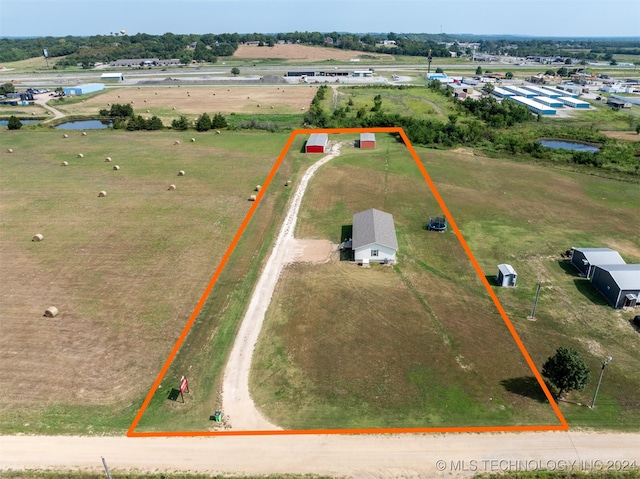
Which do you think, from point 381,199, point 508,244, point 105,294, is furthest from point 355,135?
point 105,294

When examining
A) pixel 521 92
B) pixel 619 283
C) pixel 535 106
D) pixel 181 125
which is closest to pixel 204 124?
pixel 181 125

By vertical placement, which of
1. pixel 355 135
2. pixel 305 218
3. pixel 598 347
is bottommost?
pixel 598 347

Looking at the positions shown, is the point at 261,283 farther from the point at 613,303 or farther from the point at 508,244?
the point at 613,303

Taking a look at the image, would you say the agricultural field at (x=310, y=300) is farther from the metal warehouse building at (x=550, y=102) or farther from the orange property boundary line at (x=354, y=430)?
the metal warehouse building at (x=550, y=102)

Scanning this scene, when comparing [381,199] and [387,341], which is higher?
[381,199]

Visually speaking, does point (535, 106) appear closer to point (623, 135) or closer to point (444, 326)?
point (623, 135)

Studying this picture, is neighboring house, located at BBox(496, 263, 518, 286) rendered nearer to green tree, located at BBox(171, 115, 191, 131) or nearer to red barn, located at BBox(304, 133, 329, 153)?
red barn, located at BBox(304, 133, 329, 153)

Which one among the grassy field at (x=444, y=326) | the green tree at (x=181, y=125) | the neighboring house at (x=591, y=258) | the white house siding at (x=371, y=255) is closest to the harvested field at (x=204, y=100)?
the green tree at (x=181, y=125)
